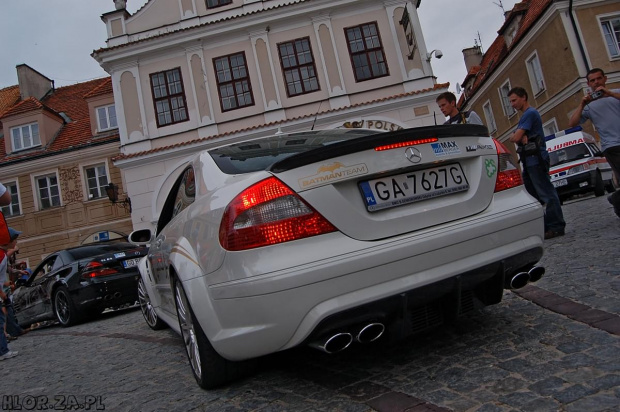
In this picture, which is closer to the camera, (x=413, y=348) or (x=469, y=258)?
(x=469, y=258)

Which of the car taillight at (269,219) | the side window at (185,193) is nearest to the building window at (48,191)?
the side window at (185,193)

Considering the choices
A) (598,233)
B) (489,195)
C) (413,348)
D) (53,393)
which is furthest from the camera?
(598,233)

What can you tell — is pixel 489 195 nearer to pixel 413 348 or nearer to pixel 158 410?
pixel 413 348

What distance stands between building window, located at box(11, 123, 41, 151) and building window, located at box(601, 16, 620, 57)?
88.2 ft

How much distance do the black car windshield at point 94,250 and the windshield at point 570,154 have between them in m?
11.9

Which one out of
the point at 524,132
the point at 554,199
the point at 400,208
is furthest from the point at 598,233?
the point at 400,208

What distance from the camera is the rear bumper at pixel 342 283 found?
2.23 m

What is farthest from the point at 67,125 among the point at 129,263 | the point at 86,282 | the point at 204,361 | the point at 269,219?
the point at 269,219

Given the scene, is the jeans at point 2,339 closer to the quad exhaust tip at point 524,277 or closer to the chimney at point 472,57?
the quad exhaust tip at point 524,277

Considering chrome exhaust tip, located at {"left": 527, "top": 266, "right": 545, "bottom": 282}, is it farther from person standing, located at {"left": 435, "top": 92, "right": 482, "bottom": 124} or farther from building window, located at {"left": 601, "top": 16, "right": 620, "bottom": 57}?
building window, located at {"left": 601, "top": 16, "right": 620, "bottom": 57}

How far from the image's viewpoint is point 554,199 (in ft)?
19.3

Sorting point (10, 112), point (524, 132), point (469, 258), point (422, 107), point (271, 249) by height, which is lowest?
point (469, 258)

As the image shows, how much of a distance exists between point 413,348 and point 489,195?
1.00 m

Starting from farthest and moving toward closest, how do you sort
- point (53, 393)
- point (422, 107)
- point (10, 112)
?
point (10, 112), point (422, 107), point (53, 393)
